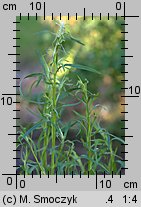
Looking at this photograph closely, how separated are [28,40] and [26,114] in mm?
1028

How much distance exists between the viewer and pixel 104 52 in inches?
142

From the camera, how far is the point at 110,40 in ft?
12.0

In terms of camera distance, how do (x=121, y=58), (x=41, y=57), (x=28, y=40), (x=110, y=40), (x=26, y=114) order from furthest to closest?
(x=28, y=40) < (x=26, y=114) < (x=110, y=40) < (x=121, y=58) < (x=41, y=57)

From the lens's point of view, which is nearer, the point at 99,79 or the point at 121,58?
the point at 121,58

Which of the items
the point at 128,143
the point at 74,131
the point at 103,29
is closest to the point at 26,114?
the point at 74,131

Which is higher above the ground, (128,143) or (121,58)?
(121,58)

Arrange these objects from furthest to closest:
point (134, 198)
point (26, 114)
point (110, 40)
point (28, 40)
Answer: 1. point (28, 40)
2. point (26, 114)
3. point (110, 40)
4. point (134, 198)

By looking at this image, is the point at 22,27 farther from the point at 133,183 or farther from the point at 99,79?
the point at 133,183

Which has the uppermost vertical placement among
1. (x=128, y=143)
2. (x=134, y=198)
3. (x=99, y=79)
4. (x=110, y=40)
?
(x=110, y=40)

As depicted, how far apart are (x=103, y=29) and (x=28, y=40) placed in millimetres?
1255

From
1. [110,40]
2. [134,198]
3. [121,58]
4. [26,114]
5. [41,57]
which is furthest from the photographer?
[26,114]

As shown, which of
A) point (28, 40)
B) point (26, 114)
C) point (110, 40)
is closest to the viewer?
point (110, 40)

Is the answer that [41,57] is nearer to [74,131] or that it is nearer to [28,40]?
[74,131]

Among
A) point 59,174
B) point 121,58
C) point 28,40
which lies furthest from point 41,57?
point 28,40
